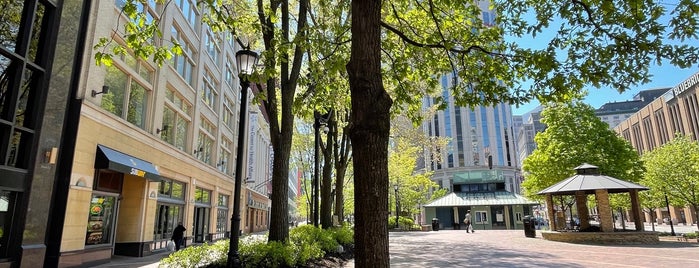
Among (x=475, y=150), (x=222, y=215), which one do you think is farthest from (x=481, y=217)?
(x=222, y=215)

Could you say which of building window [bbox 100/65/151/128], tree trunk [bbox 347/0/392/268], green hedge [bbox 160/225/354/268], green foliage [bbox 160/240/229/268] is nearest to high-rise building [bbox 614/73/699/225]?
green hedge [bbox 160/225/354/268]

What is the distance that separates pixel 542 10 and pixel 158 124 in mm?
15717

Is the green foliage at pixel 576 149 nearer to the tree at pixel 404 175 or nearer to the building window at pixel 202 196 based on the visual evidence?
the tree at pixel 404 175

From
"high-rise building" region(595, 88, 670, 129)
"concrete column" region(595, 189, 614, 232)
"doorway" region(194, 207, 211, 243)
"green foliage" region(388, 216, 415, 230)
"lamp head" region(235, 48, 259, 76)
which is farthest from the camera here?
"high-rise building" region(595, 88, 670, 129)

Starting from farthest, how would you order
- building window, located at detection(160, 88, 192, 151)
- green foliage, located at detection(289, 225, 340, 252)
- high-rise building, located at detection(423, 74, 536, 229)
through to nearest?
1. high-rise building, located at detection(423, 74, 536, 229)
2. building window, located at detection(160, 88, 192, 151)
3. green foliage, located at detection(289, 225, 340, 252)

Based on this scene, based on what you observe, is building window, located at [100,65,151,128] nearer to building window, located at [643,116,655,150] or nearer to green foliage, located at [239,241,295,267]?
green foliage, located at [239,241,295,267]

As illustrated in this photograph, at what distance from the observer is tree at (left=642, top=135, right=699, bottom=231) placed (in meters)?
27.8

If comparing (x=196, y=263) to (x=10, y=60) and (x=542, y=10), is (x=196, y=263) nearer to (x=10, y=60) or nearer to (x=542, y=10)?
(x=10, y=60)

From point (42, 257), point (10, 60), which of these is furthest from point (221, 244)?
point (10, 60)

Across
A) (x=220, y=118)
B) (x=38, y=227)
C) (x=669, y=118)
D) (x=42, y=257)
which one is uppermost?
(x=669, y=118)

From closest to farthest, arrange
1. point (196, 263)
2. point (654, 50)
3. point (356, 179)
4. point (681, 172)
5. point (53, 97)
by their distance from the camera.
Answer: point (356, 179) < point (654, 50) < point (196, 263) < point (53, 97) < point (681, 172)

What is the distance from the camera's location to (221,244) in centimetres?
1040

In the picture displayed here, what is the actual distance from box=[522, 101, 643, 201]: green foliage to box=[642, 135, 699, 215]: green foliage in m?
2.81

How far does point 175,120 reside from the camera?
20.8m
